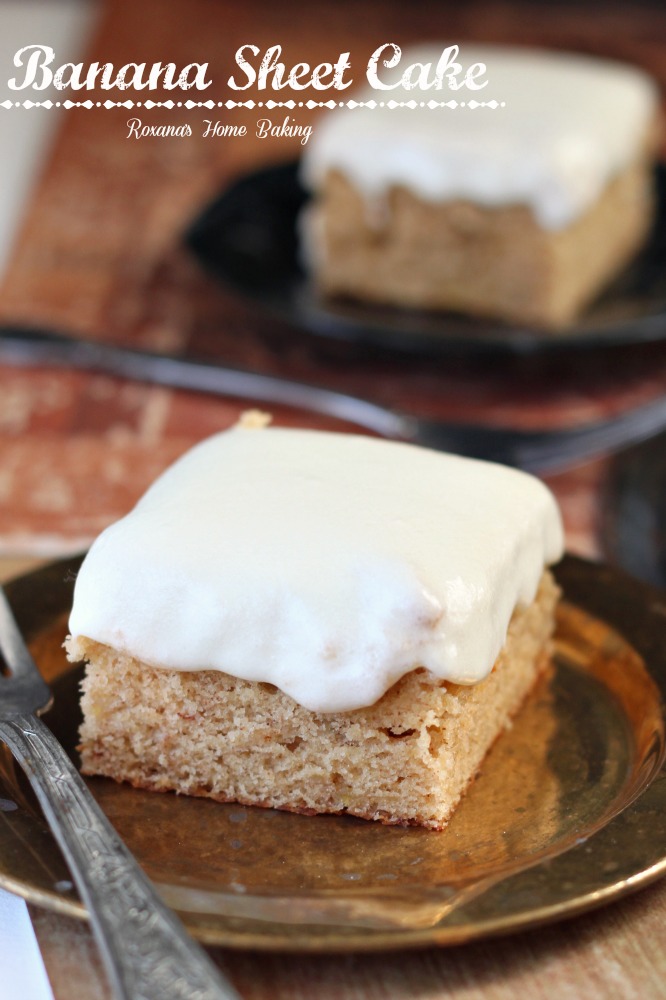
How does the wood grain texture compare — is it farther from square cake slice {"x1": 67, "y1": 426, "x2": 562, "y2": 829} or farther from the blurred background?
the blurred background

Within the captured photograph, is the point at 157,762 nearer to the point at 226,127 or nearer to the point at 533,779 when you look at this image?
the point at 533,779

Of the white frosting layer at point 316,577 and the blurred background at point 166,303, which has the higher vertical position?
the blurred background at point 166,303

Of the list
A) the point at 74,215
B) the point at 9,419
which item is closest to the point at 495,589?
the point at 9,419

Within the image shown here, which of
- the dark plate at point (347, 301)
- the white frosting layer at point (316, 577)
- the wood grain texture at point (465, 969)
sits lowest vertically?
the wood grain texture at point (465, 969)

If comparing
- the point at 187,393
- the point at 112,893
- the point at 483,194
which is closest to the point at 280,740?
the point at 112,893

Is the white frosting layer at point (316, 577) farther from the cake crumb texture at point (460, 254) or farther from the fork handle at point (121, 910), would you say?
the cake crumb texture at point (460, 254)

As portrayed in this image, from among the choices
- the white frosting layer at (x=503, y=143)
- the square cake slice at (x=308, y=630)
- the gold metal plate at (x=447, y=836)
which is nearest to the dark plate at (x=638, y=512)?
the gold metal plate at (x=447, y=836)
